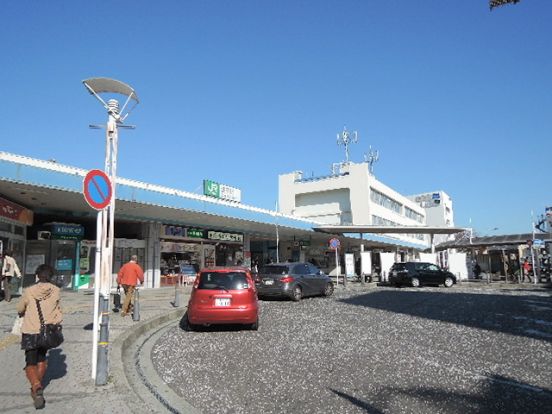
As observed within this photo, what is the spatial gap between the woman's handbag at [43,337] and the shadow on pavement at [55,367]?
88cm

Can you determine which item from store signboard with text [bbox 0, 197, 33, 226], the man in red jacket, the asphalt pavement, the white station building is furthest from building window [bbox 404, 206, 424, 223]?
the man in red jacket

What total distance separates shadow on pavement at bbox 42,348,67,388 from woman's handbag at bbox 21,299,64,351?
0.88m

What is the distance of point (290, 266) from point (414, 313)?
5668mm

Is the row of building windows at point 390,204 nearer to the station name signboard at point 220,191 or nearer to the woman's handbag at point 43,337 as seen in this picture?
the station name signboard at point 220,191

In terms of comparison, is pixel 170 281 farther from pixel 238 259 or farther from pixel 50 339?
pixel 50 339

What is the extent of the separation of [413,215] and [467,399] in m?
76.9

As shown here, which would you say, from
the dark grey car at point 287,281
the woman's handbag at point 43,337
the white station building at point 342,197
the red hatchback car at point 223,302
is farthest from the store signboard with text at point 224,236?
the woman's handbag at point 43,337

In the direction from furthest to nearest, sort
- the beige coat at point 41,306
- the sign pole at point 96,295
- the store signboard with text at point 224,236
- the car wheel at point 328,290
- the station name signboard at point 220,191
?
the station name signboard at point 220,191
the store signboard with text at point 224,236
the car wheel at point 328,290
the sign pole at point 96,295
the beige coat at point 41,306

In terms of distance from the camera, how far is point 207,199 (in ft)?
74.9

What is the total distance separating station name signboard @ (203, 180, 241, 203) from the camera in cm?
3394

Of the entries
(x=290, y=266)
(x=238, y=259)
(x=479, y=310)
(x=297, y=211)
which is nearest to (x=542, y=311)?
(x=479, y=310)

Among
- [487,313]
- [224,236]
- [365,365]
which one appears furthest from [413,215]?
[365,365]

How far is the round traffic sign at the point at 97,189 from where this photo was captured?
5840 millimetres

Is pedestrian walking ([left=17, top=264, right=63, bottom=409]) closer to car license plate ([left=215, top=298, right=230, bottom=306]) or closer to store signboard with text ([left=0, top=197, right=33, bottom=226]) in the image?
car license plate ([left=215, top=298, right=230, bottom=306])
